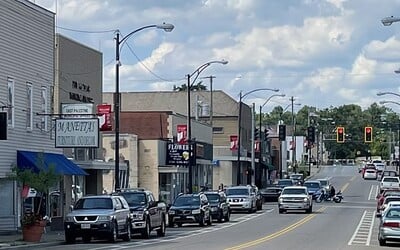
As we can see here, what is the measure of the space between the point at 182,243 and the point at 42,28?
15646 mm

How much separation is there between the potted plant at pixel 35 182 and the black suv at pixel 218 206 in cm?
1382

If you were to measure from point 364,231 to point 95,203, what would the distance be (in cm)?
1383

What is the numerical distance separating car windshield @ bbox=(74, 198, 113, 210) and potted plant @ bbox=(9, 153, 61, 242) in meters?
1.54

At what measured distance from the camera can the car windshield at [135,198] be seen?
37531mm

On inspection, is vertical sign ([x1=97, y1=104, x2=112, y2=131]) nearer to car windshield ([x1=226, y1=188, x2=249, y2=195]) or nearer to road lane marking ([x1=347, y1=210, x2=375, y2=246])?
road lane marking ([x1=347, y1=210, x2=375, y2=246])

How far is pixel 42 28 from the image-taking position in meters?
43.8

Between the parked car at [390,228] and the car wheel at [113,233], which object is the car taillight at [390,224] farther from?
the car wheel at [113,233]

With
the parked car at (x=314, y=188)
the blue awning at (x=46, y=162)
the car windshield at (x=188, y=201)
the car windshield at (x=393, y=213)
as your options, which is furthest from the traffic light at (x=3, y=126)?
the parked car at (x=314, y=188)

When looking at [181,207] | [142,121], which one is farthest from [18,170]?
[142,121]

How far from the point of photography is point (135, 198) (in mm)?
38000

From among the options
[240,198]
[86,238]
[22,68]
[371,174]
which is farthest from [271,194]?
[86,238]

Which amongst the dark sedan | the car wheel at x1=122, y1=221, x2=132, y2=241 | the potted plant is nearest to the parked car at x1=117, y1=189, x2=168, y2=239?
the car wheel at x1=122, y1=221, x2=132, y2=241

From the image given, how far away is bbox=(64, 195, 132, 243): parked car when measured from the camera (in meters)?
33.3

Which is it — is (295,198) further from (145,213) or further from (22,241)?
(22,241)
